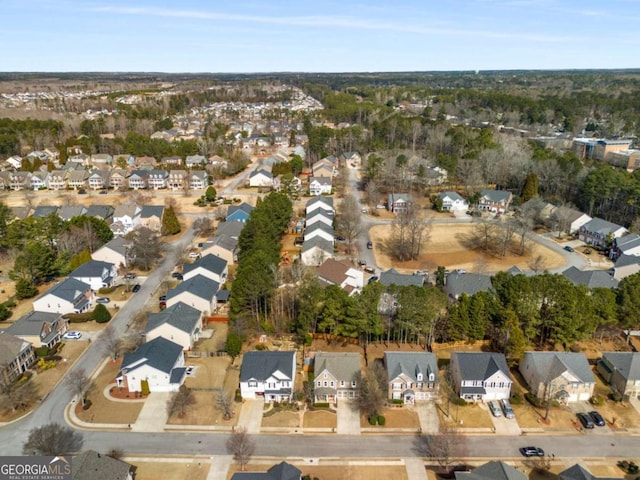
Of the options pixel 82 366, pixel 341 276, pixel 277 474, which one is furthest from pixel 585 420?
pixel 82 366

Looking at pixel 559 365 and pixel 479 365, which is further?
pixel 479 365

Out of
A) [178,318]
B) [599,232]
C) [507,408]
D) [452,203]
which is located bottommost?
[507,408]

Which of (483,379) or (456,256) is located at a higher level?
(483,379)

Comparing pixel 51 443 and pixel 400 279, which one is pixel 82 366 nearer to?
pixel 51 443

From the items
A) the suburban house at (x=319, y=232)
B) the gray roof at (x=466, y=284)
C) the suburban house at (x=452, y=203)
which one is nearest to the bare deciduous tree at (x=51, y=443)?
the gray roof at (x=466, y=284)

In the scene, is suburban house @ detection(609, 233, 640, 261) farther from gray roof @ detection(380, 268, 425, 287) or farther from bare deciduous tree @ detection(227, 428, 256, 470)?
bare deciduous tree @ detection(227, 428, 256, 470)

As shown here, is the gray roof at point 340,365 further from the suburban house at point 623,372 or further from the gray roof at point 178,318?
the suburban house at point 623,372

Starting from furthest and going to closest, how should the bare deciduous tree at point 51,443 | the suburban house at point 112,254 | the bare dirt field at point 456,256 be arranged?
the bare dirt field at point 456,256 < the suburban house at point 112,254 < the bare deciduous tree at point 51,443

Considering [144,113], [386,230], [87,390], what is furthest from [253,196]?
[144,113]

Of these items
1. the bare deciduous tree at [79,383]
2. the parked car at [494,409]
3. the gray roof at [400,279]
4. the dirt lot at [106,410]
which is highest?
the gray roof at [400,279]
